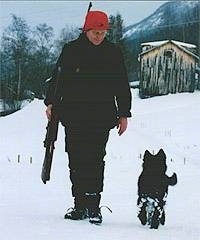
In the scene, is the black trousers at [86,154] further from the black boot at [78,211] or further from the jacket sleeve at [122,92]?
the jacket sleeve at [122,92]

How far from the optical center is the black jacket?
4.34 meters

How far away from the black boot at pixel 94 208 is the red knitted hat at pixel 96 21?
1.21 metres

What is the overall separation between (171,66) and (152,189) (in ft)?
90.7

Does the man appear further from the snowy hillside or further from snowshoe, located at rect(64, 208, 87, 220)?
the snowy hillside

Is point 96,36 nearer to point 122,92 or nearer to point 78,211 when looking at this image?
point 122,92

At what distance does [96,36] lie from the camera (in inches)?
169

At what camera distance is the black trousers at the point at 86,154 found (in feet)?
14.3

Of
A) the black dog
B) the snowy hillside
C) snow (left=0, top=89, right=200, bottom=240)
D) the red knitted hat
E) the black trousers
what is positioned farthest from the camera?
the snowy hillside

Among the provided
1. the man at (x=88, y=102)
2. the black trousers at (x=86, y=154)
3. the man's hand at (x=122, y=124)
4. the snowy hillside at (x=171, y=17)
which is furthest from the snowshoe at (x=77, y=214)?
the snowy hillside at (x=171, y=17)

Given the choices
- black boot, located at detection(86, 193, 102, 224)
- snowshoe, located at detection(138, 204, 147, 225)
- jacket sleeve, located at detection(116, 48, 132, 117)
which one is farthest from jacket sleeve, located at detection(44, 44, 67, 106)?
snowshoe, located at detection(138, 204, 147, 225)

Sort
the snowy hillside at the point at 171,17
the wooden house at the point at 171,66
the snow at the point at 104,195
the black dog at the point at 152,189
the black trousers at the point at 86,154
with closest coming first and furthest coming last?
the snow at the point at 104,195
the black dog at the point at 152,189
the black trousers at the point at 86,154
the wooden house at the point at 171,66
the snowy hillside at the point at 171,17

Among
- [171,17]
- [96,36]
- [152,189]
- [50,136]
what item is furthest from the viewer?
[171,17]

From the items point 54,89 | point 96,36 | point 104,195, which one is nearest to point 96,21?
point 96,36

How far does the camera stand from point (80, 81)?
434cm
